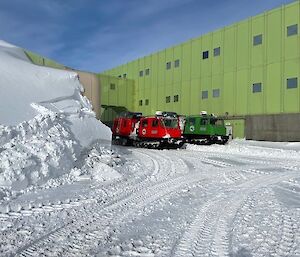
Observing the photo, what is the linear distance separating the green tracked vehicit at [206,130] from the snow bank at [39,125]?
13.7m

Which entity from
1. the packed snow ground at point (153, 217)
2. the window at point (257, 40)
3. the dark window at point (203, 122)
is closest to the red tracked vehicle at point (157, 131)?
the dark window at point (203, 122)

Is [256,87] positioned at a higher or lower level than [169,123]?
higher

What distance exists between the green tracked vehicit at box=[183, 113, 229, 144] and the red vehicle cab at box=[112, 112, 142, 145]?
4794 mm

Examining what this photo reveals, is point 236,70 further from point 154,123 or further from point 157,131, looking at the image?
point 157,131

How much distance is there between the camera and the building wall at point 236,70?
28.5 meters

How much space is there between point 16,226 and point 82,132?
717 cm

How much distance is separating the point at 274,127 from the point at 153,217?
83.0 ft

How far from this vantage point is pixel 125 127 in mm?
27141

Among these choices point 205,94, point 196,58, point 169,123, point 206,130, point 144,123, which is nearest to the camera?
point 169,123

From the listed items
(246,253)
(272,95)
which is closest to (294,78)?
(272,95)

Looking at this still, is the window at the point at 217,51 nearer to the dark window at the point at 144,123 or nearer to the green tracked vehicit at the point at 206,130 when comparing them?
the green tracked vehicit at the point at 206,130

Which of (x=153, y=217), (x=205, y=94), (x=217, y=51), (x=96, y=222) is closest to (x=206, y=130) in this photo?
(x=205, y=94)

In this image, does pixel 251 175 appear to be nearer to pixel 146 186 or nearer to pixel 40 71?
pixel 146 186

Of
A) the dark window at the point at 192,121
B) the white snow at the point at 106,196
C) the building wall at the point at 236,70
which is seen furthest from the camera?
the building wall at the point at 236,70
